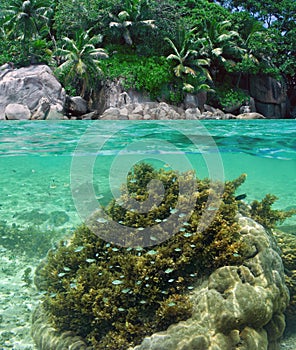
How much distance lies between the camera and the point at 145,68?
32375mm

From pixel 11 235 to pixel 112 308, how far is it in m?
4.71

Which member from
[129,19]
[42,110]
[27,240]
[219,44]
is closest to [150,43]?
[129,19]

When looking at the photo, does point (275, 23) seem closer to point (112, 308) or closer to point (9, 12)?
point (9, 12)

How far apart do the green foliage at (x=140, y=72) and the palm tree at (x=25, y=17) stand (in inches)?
274

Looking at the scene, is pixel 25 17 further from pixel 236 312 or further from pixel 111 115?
pixel 236 312

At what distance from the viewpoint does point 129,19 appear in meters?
33.0

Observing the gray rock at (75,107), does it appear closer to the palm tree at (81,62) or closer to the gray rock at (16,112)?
the palm tree at (81,62)

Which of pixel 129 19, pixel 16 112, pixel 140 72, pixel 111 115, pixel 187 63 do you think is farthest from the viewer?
pixel 187 63

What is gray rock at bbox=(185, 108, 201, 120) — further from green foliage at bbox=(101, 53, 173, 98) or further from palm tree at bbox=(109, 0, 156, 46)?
palm tree at bbox=(109, 0, 156, 46)

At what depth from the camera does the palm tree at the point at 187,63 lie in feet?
106

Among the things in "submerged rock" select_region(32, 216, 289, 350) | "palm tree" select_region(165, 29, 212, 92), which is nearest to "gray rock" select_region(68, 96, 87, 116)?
"palm tree" select_region(165, 29, 212, 92)

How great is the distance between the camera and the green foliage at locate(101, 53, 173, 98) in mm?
31734

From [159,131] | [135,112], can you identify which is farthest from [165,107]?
[159,131]

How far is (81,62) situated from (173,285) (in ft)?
91.3
